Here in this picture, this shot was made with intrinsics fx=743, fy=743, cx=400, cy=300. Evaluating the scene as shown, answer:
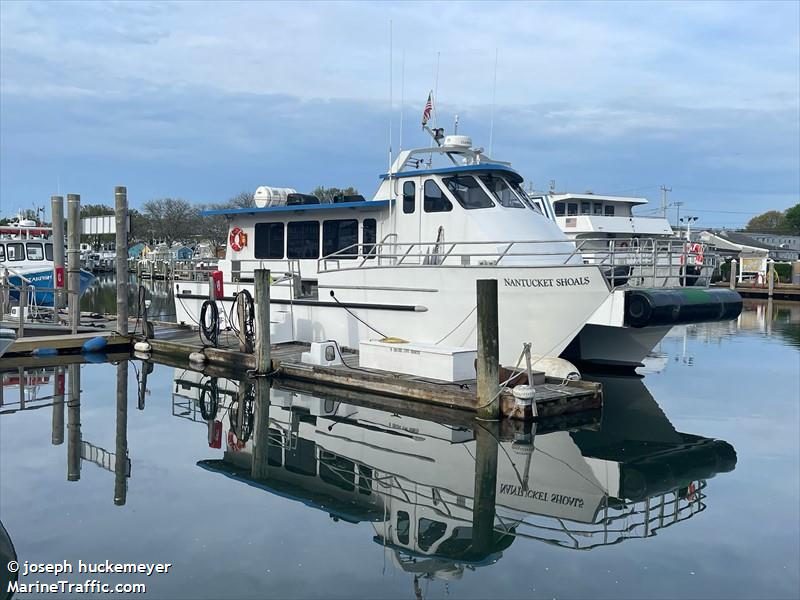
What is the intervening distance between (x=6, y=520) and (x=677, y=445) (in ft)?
25.4

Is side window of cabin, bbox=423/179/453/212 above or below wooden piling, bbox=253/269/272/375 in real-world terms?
above

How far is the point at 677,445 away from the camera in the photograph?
31.7ft

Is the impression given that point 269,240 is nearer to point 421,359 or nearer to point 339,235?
point 339,235

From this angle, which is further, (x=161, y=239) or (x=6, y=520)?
(x=161, y=239)

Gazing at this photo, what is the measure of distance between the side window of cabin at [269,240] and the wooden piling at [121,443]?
3.74 m

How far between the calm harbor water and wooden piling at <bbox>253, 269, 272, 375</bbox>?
588 millimetres

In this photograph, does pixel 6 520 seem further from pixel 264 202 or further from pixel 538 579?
pixel 264 202

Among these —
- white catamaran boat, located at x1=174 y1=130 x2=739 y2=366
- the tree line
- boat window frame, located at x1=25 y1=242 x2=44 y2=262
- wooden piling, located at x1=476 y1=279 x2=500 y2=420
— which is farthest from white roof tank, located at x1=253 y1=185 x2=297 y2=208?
the tree line

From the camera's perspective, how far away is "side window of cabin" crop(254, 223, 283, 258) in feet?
51.8

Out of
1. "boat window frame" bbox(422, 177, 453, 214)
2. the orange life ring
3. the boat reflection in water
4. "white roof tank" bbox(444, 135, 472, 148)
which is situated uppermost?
"white roof tank" bbox(444, 135, 472, 148)

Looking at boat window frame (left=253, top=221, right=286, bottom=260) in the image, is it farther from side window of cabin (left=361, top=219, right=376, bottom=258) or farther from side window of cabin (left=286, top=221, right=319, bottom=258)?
side window of cabin (left=361, top=219, right=376, bottom=258)

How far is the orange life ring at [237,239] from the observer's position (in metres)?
16.4

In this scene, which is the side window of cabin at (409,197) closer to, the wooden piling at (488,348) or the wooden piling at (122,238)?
the wooden piling at (488,348)

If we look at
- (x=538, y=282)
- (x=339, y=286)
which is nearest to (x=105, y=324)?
(x=339, y=286)
